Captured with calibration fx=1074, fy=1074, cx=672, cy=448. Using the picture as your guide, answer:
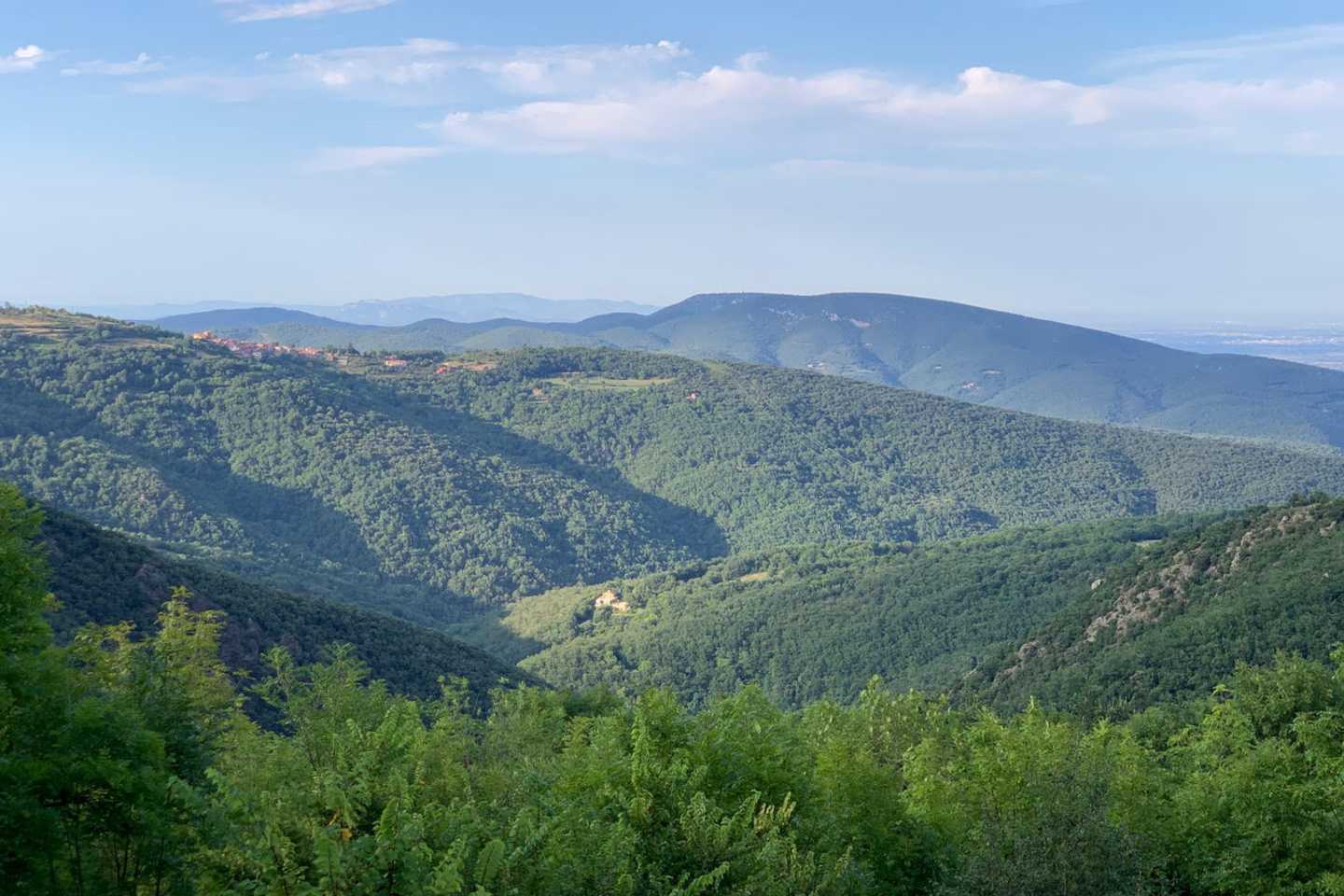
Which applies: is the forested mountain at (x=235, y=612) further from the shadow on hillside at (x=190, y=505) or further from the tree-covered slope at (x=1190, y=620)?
the shadow on hillside at (x=190, y=505)

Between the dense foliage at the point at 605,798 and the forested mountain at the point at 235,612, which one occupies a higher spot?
the dense foliage at the point at 605,798

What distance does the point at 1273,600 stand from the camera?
7075cm

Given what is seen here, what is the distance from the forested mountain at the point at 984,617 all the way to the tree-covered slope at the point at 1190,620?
0.57ft

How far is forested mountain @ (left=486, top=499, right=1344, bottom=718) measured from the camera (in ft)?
232

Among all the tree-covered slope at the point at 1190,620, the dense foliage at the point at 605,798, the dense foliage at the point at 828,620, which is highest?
the dense foliage at the point at 605,798

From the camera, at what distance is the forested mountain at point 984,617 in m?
70.8

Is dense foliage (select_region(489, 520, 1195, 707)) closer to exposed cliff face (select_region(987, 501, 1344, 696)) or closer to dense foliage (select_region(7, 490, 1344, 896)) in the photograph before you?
exposed cliff face (select_region(987, 501, 1344, 696))

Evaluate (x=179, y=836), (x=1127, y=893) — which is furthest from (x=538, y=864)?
(x=1127, y=893)

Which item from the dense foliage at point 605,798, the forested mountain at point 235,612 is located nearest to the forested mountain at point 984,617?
the forested mountain at point 235,612

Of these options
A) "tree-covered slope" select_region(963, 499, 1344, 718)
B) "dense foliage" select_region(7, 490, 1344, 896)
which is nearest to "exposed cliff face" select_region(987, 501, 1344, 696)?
"tree-covered slope" select_region(963, 499, 1344, 718)

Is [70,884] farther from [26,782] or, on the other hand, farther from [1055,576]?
[1055,576]

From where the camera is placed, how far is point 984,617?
122 m

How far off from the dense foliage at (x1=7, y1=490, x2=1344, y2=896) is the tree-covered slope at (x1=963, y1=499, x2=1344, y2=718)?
28662 millimetres

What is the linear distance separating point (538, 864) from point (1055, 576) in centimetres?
11786
